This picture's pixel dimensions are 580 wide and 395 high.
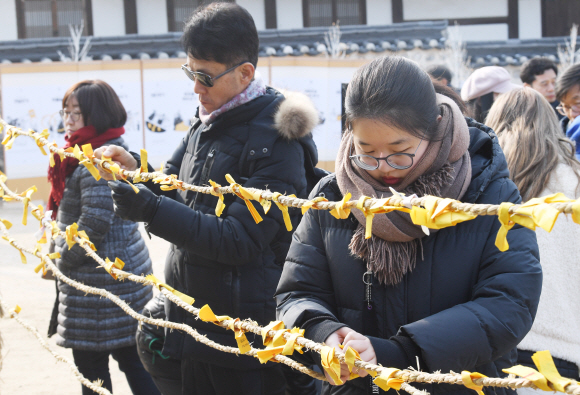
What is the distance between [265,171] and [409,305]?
80 centimetres

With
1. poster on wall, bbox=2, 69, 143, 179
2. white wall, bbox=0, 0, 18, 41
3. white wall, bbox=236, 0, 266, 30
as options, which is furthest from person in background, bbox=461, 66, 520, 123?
white wall, bbox=0, 0, 18, 41

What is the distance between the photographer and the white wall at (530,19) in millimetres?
12492

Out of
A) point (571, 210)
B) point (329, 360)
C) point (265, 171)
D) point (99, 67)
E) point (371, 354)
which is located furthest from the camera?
point (99, 67)

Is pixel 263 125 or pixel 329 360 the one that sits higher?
pixel 263 125

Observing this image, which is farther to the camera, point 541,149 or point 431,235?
point 541,149

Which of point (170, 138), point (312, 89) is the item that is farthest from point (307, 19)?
point (170, 138)

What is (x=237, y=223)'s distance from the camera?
199 centimetres

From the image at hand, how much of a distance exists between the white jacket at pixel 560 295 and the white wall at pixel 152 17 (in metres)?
11.5

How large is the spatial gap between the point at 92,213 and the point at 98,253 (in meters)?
0.22

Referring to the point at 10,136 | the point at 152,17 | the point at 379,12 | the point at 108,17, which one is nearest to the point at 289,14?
the point at 379,12

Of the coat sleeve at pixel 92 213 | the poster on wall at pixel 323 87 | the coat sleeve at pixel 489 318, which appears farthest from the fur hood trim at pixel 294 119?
the poster on wall at pixel 323 87

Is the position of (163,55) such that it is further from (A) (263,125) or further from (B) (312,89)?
(A) (263,125)

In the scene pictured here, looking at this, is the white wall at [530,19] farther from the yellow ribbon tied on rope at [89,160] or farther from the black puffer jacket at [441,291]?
the yellow ribbon tied on rope at [89,160]

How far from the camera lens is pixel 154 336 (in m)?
2.23
